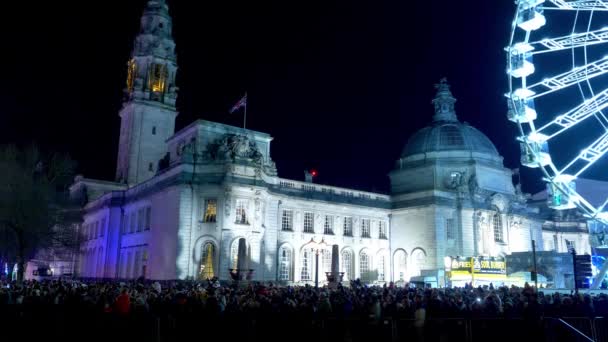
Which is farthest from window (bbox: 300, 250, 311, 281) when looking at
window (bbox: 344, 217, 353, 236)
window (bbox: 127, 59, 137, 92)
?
window (bbox: 127, 59, 137, 92)

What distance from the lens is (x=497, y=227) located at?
67.2 m

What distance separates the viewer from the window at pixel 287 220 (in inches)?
2318

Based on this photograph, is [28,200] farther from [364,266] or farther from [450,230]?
[450,230]

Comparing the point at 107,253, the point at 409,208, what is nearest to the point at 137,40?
the point at 107,253

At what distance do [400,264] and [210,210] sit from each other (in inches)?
1035

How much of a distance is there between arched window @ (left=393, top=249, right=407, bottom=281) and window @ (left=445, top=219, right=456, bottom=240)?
5526mm

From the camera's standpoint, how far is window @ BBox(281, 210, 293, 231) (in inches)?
2318

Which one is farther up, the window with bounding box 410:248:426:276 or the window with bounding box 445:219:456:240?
the window with bounding box 445:219:456:240

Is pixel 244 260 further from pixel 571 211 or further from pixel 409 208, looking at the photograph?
pixel 571 211

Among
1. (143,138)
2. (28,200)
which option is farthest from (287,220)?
(28,200)

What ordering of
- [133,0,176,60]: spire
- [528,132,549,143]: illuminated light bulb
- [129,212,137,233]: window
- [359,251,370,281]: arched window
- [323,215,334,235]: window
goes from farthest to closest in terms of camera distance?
1. [133,0,176,60]: spire
2. [359,251,370,281]: arched window
3. [323,215,334,235]: window
4. [129,212,137,233]: window
5. [528,132,549,143]: illuminated light bulb

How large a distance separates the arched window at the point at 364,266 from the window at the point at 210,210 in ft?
68.5

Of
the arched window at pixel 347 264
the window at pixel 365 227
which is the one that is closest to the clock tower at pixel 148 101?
the arched window at pixel 347 264

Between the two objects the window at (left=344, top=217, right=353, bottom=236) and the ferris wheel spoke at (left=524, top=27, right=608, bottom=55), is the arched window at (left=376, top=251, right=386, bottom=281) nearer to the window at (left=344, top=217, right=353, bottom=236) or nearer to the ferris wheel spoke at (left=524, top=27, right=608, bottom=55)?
the window at (left=344, top=217, right=353, bottom=236)
